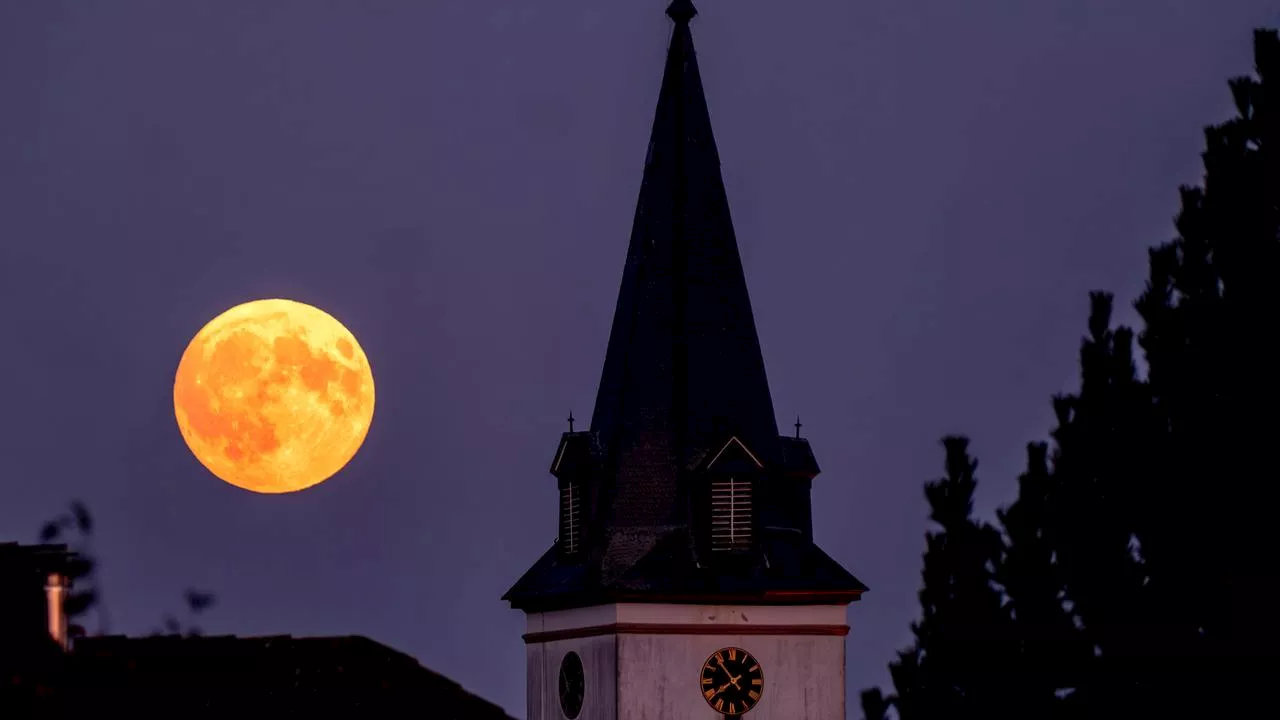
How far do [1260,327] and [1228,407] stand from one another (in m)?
1.10

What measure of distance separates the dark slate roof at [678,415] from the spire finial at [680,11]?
1.1 inches

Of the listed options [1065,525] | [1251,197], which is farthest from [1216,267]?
[1065,525]

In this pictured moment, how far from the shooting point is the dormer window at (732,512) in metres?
71.1

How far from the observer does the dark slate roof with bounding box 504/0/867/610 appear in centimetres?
7081

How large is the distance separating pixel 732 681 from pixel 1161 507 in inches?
1074

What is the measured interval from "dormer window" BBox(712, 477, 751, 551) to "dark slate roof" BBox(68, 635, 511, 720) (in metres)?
13.5

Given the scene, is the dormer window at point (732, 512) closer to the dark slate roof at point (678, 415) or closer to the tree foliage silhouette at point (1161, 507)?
the dark slate roof at point (678, 415)

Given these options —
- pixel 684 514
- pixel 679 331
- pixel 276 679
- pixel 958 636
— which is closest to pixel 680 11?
pixel 679 331

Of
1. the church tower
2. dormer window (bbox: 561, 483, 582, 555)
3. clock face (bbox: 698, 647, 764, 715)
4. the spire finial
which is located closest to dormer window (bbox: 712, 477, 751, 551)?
the church tower

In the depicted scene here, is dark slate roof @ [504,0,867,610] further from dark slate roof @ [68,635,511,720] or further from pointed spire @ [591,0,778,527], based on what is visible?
dark slate roof @ [68,635,511,720]

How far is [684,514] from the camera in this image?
71125mm

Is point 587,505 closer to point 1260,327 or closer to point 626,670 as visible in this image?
point 626,670

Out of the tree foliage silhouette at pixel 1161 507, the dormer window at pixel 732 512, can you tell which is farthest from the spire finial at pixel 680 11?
the tree foliage silhouette at pixel 1161 507

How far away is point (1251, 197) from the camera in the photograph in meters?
44.6
